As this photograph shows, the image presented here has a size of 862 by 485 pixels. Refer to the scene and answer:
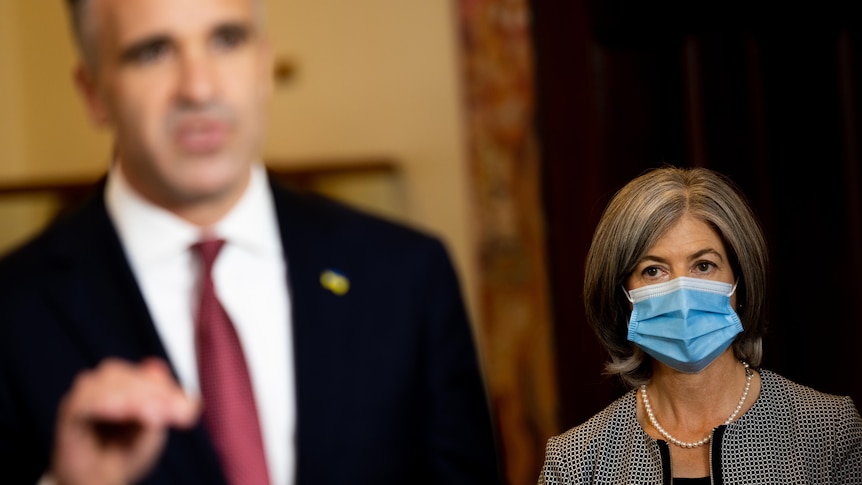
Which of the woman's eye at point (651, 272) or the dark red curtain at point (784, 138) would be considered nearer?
the woman's eye at point (651, 272)

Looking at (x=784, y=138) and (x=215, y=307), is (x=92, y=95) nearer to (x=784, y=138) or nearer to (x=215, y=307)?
(x=215, y=307)

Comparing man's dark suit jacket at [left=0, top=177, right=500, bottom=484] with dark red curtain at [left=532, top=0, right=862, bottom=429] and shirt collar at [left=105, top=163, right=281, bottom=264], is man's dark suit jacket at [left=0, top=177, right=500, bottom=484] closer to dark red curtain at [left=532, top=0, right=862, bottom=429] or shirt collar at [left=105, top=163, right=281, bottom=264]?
shirt collar at [left=105, top=163, right=281, bottom=264]

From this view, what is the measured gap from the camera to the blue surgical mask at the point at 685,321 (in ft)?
4.50

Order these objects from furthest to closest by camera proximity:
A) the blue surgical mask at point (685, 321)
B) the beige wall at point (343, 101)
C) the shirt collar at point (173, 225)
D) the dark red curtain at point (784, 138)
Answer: the beige wall at point (343, 101) → the dark red curtain at point (784, 138) → the shirt collar at point (173, 225) → the blue surgical mask at point (685, 321)

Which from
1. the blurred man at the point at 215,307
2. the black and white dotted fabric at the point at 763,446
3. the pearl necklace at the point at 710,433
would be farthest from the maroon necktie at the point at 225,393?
the pearl necklace at the point at 710,433

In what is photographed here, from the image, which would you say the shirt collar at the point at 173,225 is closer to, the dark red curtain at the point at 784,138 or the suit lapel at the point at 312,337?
the suit lapel at the point at 312,337

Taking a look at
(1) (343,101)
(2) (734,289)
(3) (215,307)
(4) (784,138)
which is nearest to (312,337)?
(3) (215,307)

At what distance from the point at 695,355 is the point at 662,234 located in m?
0.14

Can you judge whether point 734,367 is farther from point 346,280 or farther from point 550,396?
point 550,396

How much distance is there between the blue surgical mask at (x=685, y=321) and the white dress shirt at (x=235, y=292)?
43 centimetres

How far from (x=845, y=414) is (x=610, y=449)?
0.28 meters

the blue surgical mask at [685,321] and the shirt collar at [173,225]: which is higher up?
the shirt collar at [173,225]

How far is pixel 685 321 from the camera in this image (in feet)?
4.43

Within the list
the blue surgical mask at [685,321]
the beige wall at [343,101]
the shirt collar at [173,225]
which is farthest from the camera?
the beige wall at [343,101]
